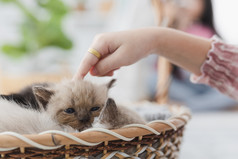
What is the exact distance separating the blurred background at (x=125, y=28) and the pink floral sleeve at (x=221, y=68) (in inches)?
17.8

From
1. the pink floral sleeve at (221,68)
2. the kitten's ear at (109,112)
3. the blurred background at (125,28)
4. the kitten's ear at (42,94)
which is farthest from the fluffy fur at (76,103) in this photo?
the blurred background at (125,28)

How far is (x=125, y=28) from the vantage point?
6.43 feet

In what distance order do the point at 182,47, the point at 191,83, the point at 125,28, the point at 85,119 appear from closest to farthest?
1. the point at 85,119
2. the point at 182,47
3. the point at 125,28
4. the point at 191,83

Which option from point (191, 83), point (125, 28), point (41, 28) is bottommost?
point (191, 83)

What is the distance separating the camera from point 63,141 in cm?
48

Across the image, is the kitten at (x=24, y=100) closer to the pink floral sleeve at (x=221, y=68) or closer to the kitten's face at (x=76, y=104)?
the kitten's face at (x=76, y=104)

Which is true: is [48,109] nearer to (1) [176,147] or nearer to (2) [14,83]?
Result: (1) [176,147]

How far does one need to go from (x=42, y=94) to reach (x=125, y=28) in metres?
1.35

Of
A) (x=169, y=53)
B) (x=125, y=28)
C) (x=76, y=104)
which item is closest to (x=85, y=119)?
(x=76, y=104)

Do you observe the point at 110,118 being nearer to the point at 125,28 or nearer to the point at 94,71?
the point at 94,71

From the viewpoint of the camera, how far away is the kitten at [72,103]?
660 millimetres

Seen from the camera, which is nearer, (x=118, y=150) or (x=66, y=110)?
(x=118, y=150)

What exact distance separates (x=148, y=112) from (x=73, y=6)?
241cm

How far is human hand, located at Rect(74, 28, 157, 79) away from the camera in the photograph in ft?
2.33
